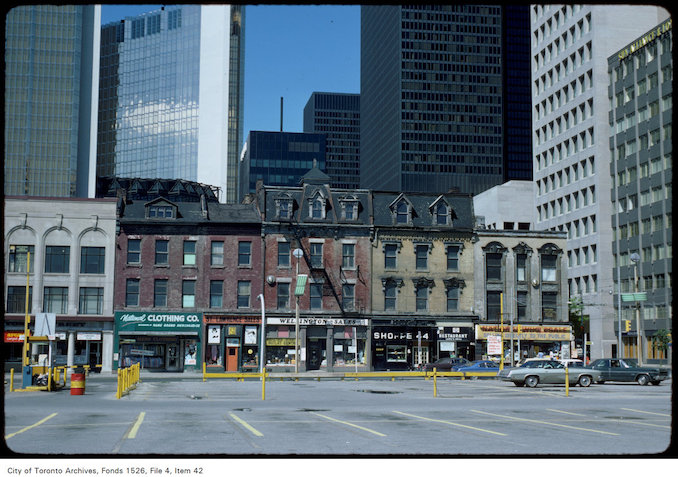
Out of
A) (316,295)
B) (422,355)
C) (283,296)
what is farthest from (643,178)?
(283,296)

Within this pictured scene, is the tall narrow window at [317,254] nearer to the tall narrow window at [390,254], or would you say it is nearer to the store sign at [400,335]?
the tall narrow window at [390,254]

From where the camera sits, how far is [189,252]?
2904 inches

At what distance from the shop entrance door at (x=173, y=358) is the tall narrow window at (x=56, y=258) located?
1124cm

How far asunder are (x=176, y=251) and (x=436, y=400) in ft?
140

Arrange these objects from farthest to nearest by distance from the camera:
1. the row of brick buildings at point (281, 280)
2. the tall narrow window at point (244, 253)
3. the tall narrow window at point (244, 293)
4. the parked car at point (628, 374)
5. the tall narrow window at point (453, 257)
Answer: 1. the tall narrow window at point (453, 257)
2. the tall narrow window at point (244, 253)
3. the tall narrow window at point (244, 293)
4. the row of brick buildings at point (281, 280)
5. the parked car at point (628, 374)

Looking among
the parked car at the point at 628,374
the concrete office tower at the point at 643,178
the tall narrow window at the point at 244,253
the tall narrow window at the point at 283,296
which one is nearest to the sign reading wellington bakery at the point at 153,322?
the tall narrow window at the point at 244,253

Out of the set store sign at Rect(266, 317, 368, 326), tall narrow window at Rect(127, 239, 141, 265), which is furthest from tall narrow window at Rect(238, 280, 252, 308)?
tall narrow window at Rect(127, 239, 141, 265)

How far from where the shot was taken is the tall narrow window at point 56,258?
235 ft

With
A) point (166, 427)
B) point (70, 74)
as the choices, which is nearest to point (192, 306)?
point (166, 427)

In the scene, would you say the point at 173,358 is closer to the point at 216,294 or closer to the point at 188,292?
the point at 188,292

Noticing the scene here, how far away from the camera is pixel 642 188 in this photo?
99125 millimetres

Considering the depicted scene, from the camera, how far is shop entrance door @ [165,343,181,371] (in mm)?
72625

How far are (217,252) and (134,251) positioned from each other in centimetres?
719
